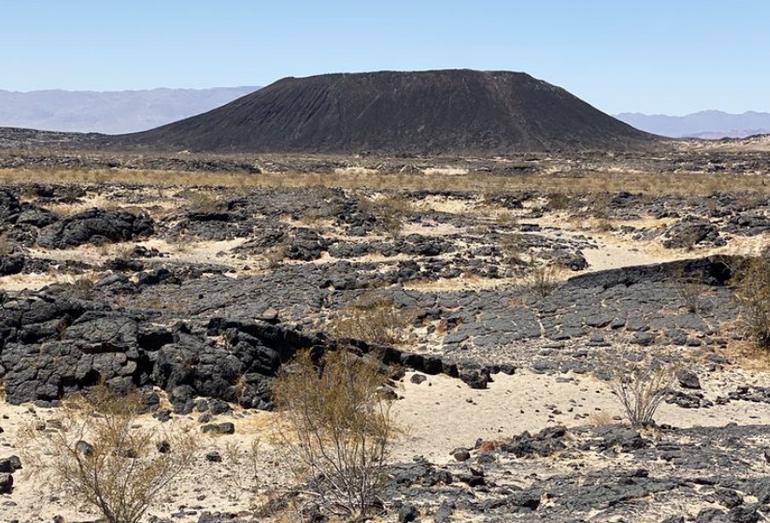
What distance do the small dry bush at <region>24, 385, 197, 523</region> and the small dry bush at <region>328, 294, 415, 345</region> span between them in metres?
5.01

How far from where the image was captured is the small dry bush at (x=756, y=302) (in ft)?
46.3

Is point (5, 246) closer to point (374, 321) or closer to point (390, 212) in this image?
point (374, 321)

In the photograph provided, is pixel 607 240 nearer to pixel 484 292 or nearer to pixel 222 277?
pixel 484 292

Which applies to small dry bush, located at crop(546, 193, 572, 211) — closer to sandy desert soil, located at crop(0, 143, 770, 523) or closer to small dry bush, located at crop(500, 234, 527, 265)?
sandy desert soil, located at crop(0, 143, 770, 523)

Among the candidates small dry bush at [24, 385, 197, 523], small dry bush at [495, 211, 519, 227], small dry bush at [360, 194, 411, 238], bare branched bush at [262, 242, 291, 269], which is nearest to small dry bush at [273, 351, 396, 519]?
small dry bush at [24, 385, 197, 523]

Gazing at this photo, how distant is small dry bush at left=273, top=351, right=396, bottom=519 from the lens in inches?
290

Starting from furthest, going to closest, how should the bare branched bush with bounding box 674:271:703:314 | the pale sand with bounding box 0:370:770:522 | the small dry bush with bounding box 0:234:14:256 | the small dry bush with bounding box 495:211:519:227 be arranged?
1. the small dry bush with bounding box 495:211:519:227
2. the small dry bush with bounding box 0:234:14:256
3. the bare branched bush with bounding box 674:271:703:314
4. the pale sand with bounding box 0:370:770:522

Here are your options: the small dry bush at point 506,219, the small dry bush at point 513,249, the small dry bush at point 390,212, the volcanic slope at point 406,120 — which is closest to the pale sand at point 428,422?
the small dry bush at point 513,249

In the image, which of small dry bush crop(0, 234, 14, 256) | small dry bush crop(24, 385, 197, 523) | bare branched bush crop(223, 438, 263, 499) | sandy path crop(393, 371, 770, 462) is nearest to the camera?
small dry bush crop(24, 385, 197, 523)

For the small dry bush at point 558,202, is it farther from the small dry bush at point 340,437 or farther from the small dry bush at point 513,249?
the small dry bush at point 340,437

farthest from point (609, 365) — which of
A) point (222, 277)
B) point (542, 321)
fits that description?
point (222, 277)

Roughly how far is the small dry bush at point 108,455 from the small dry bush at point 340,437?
4.29 feet

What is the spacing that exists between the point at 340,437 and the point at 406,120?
9735cm

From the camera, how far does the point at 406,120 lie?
10362 centimetres
